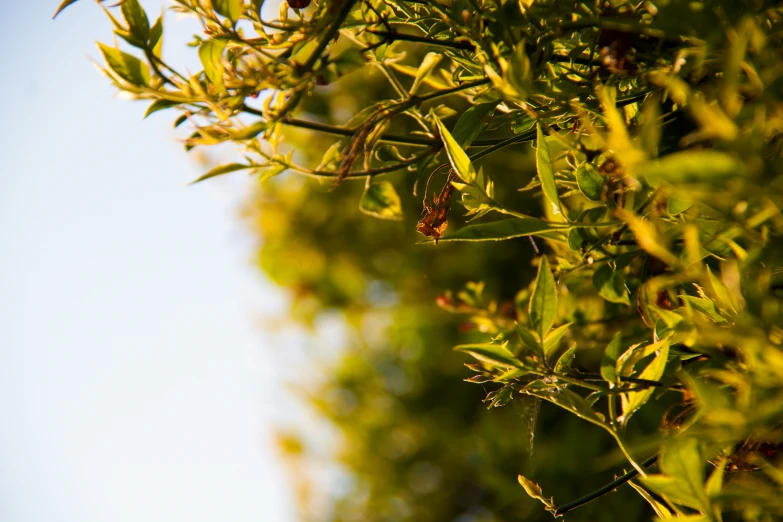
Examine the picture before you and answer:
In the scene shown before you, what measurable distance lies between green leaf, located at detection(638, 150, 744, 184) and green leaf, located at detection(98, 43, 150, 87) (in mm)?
355

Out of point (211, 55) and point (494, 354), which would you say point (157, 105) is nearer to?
point (211, 55)

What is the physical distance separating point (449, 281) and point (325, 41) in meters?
1.60

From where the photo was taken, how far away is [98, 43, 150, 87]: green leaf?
0.43m

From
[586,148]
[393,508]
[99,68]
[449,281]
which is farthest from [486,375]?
[393,508]

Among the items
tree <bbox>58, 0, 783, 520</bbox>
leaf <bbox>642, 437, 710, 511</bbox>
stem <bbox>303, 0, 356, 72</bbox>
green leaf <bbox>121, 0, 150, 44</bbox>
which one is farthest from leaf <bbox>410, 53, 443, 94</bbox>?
leaf <bbox>642, 437, 710, 511</bbox>

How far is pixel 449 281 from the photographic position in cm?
198

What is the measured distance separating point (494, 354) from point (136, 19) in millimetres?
338

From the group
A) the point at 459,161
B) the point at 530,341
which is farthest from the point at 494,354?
the point at 459,161

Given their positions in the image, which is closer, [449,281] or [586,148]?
[586,148]

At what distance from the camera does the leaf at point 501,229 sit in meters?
0.39

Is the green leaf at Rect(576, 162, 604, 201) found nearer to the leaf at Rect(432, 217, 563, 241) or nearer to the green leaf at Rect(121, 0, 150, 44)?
the leaf at Rect(432, 217, 563, 241)

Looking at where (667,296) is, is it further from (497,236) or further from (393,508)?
(393,508)

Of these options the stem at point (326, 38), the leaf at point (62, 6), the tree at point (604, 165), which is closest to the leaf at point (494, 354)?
the tree at point (604, 165)

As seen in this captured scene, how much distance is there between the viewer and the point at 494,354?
43 cm
